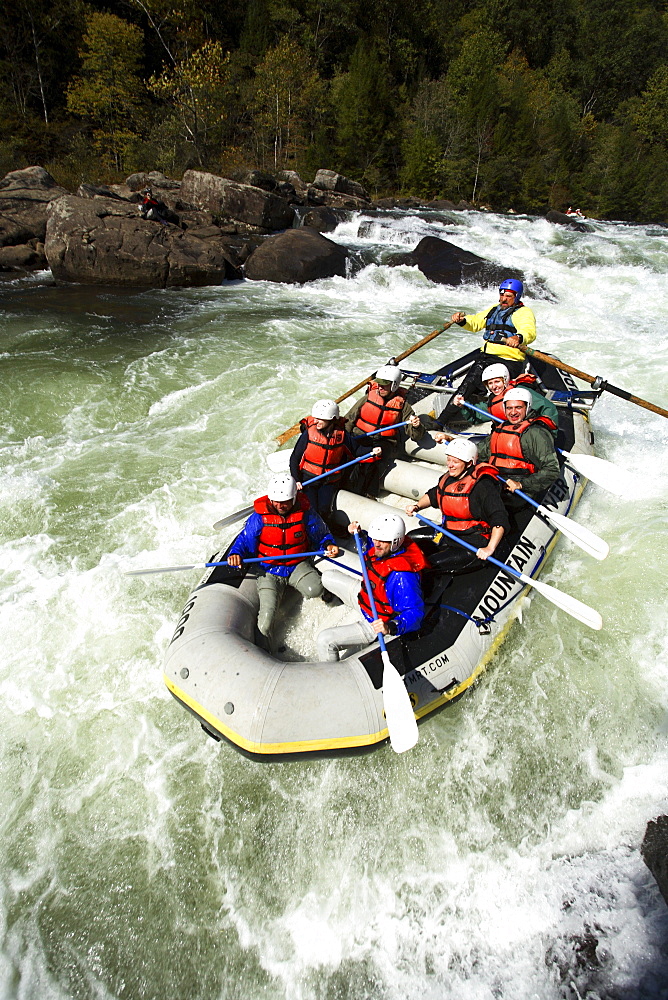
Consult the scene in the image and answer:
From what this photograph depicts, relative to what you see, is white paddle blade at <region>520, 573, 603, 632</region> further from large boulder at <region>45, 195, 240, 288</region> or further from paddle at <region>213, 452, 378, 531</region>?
large boulder at <region>45, 195, 240, 288</region>

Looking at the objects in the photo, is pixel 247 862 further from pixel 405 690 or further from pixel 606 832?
pixel 606 832

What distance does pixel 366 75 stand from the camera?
27062mm

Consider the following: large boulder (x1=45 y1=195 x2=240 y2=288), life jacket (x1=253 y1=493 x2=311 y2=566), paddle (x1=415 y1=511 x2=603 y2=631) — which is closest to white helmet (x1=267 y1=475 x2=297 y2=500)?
life jacket (x1=253 y1=493 x2=311 y2=566)

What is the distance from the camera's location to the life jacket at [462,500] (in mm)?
3832

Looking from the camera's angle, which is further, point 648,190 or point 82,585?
point 648,190

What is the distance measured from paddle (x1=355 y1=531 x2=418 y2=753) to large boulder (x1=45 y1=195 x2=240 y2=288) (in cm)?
1171

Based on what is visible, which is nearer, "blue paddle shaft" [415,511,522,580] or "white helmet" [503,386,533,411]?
"blue paddle shaft" [415,511,522,580]

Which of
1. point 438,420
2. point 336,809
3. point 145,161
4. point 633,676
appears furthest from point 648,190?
point 336,809

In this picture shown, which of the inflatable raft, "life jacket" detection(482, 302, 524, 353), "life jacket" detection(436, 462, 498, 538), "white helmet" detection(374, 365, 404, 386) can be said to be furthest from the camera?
"life jacket" detection(482, 302, 524, 353)

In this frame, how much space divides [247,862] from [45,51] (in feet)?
114

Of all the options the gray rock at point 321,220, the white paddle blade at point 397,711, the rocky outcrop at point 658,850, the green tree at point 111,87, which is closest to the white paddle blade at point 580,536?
the rocky outcrop at point 658,850

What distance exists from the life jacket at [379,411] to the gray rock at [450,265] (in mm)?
9170

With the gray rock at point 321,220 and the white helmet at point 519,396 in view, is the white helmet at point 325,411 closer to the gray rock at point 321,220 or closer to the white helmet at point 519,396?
the white helmet at point 519,396

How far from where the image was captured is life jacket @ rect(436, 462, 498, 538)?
3832 millimetres
